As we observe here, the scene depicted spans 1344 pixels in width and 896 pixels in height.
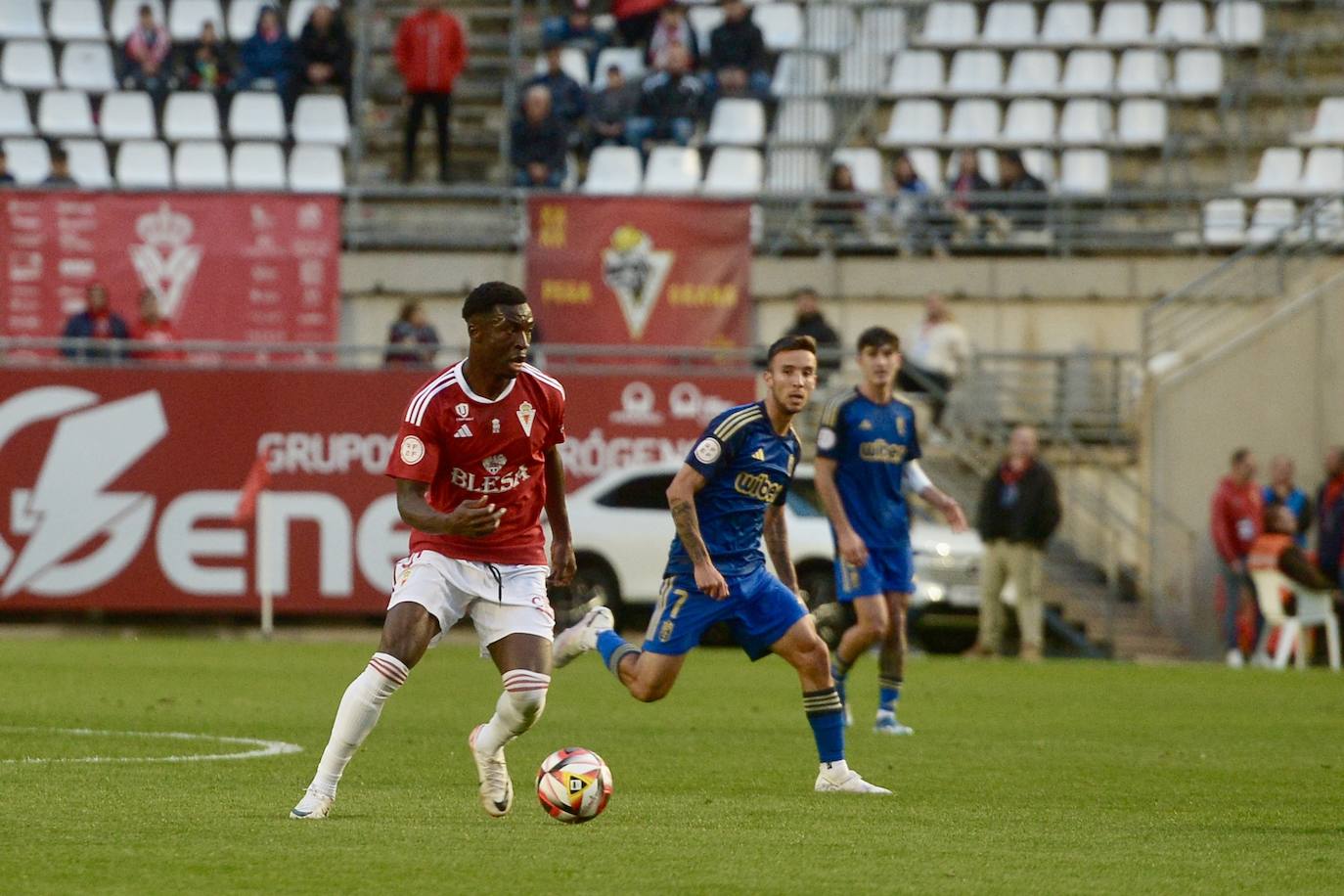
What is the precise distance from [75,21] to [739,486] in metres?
22.2

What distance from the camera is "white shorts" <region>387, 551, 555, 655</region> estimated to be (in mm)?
8367

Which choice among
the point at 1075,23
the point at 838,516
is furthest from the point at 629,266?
the point at 838,516

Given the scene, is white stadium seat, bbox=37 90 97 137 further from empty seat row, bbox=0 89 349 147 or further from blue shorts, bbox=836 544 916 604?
blue shorts, bbox=836 544 916 604

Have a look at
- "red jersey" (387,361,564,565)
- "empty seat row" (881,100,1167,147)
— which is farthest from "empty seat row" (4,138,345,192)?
"red jersey" (387,361,564,565)

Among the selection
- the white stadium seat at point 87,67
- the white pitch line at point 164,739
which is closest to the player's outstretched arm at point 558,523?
the white pitch line at point 164,739

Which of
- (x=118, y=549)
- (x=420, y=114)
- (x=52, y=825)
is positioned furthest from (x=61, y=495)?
(x=52, y=825)

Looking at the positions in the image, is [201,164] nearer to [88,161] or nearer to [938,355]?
[88,161]

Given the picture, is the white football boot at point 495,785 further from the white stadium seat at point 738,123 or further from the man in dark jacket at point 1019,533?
the white stadium seat at point 738,123

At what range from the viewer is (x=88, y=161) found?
1082 inches

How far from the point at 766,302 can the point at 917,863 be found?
18.6 m

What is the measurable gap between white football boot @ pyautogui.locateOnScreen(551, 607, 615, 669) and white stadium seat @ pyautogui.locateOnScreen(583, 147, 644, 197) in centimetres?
1650

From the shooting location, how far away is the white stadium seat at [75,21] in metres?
29.8

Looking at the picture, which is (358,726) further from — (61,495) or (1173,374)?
(1173,374)

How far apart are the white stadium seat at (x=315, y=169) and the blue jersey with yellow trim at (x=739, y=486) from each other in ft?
59.3
